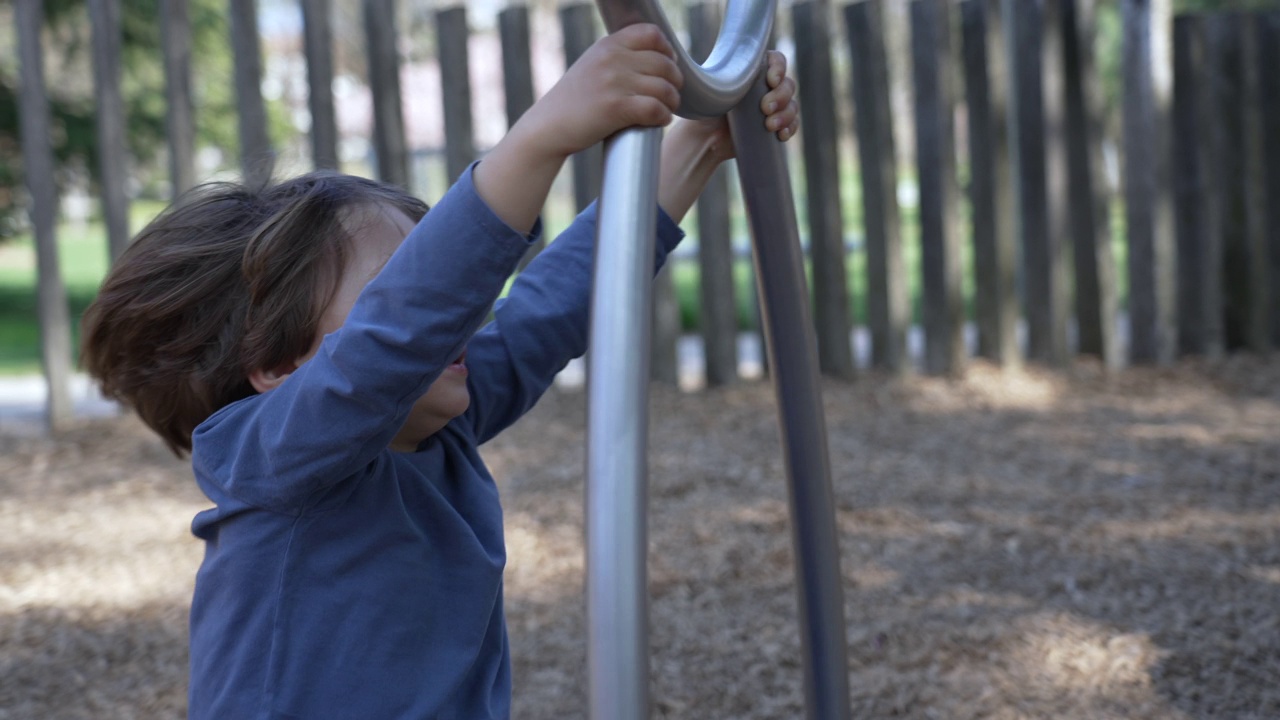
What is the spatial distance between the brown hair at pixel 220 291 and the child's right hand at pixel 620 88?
0.37 m

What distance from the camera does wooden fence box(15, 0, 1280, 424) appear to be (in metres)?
3.76

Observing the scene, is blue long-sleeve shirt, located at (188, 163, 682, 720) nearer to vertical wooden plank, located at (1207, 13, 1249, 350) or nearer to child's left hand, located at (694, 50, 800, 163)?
child's left hand, located at (694, 50, 800, 163)

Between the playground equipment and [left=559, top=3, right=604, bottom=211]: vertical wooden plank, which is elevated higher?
[left=559, top=3, right=604, bottom=211]: vertical wooden plank

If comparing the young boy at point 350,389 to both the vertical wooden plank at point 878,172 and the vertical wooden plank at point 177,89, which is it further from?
the vertical wooden plank at point 878,172

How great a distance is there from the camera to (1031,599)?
2.21 meters

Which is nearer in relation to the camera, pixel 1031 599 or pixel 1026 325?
pixel 1031 599

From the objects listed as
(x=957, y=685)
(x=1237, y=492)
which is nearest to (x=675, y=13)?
(x=1237, y=492)

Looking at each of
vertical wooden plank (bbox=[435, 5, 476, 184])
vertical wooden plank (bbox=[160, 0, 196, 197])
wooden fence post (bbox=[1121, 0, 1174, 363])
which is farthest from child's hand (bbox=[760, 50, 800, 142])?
wooden fence post (bbox=[1121, 0, 1174, 363])

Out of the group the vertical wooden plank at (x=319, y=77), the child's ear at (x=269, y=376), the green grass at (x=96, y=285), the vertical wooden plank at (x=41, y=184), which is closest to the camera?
the child's ear at (x=269, y=376)

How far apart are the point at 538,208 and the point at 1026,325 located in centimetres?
345

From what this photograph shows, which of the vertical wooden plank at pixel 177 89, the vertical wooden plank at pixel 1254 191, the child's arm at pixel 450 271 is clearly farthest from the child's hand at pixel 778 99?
the vertical wooden plank at pixel 1254 191

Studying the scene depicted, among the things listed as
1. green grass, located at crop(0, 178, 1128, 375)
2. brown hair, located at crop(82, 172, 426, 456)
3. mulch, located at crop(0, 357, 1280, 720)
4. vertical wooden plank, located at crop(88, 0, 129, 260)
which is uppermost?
vertical wooden plank, located at crop(88, 0, 129, 260)

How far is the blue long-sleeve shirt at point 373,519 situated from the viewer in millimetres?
941

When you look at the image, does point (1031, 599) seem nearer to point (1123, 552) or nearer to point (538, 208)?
point (1123, 552)
